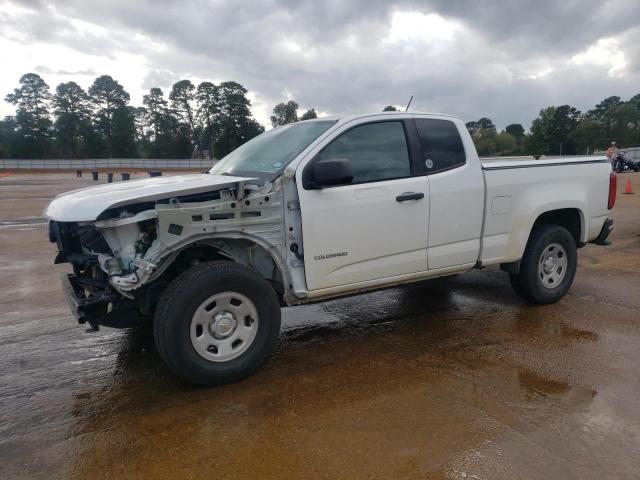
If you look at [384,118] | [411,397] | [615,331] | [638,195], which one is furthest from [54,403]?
[638,195]

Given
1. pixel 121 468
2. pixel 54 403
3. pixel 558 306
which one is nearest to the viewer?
pixel 121 468

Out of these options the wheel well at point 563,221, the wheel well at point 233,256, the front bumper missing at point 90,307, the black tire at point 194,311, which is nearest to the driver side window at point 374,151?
the wheel well at point 233,256

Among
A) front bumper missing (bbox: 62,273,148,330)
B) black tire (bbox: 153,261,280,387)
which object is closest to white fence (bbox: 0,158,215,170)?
front bumper missing (bbox: 62,273,148,330)

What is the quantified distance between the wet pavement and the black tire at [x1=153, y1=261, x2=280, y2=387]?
0.52ft

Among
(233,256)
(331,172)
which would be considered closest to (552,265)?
(331,172)

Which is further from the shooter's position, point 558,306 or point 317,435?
point 558,306

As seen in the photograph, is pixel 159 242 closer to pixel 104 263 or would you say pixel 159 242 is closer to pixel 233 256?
pixel 104 263

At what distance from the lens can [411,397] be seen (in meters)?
3.41

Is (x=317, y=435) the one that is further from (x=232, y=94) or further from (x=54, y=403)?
(x=232, y=94)

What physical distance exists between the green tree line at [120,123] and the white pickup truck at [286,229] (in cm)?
8211

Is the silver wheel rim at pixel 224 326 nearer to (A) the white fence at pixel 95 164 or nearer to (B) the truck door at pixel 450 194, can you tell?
(B) the truck door at pixel 450 194

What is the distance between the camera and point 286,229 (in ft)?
12.5

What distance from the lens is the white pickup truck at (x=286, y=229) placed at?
3422 millimetres

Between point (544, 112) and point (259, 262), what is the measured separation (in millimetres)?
97748
